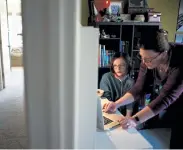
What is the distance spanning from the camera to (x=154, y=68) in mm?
1538

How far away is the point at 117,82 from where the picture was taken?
7.34 feet

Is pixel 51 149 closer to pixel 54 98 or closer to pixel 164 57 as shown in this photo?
pixel 54 98

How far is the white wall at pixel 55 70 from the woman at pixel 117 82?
4.81 ft

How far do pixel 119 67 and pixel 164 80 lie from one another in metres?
0.94

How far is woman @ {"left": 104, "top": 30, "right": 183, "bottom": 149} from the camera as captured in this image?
4.78 feet

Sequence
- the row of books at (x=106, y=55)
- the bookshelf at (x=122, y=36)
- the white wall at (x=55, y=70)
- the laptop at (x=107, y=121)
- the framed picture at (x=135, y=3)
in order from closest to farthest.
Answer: the white wall at (x=55, y=70) → the laptop at (x=107, y=121) → the row of books at (x=106, y=55) → the bookshelf at (x=122, y=36) → the framed picture at (x=135, y=3)

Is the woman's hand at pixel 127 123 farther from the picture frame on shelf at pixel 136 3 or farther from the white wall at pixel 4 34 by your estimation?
the white wall at pixel 4 34

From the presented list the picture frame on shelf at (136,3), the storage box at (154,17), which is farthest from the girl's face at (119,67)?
the picture frame on shelf at (136,3)

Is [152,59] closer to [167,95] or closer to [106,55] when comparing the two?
[167,95]

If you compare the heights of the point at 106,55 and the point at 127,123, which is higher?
the point at 106,55

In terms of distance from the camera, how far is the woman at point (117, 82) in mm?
2061

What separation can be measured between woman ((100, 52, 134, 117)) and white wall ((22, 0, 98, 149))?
1467 millimetres

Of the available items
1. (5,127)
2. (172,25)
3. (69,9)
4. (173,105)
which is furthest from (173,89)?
(5,127)

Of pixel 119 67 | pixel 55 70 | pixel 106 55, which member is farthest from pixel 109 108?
pixel 55 70
